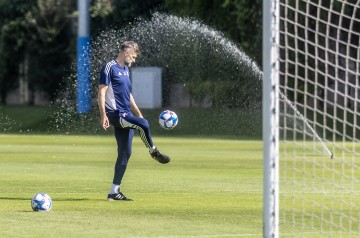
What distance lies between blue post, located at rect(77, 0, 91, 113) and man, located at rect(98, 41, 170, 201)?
74.3 ft

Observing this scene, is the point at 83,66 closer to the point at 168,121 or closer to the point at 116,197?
the point at 168,121

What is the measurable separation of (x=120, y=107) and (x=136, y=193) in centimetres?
177

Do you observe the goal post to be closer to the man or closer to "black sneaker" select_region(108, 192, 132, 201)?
the man

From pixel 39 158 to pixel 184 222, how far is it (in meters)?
12.9

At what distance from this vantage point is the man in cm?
1581

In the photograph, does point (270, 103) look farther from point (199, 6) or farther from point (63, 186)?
point (199, 6)

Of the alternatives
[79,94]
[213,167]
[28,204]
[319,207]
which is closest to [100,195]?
[28,204]

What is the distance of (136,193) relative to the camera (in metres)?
17.3

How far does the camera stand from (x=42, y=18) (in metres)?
63.7

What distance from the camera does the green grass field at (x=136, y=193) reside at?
1300 centimetres

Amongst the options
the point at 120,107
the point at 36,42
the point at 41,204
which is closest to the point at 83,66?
the point at 120,107

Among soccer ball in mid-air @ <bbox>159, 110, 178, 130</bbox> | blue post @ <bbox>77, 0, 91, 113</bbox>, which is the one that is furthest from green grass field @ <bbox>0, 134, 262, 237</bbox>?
blue post @ <bbox>77, 0, 91, 113</bbox>

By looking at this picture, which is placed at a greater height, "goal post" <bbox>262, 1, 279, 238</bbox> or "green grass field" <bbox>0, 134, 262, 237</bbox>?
"goal post" <bbox>262, 1, 279, 238</bbox>

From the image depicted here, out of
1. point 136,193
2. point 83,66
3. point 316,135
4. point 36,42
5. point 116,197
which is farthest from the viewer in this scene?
point 36,42
